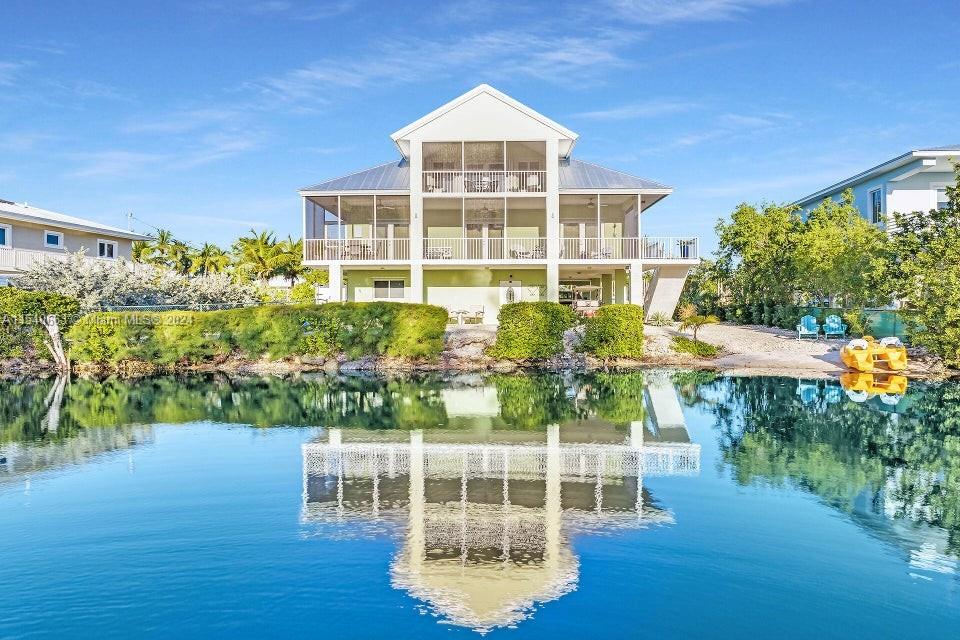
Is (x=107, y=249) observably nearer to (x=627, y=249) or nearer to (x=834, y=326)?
(x=627, y=249)

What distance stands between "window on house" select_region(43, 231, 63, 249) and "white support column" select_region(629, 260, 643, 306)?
26.2 m

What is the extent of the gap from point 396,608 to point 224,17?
26.7m

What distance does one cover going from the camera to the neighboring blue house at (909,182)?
2944 centimetres

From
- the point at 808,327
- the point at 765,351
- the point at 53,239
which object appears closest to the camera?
the point at 765,351

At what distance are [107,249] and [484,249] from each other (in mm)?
21233

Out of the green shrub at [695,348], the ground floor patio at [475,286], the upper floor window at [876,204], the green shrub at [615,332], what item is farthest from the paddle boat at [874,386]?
the upper floor window at [876,204]

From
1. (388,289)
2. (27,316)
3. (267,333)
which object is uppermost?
(388,289)

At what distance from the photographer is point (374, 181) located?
100.0 ft

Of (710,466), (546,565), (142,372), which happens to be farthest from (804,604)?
(142,372)

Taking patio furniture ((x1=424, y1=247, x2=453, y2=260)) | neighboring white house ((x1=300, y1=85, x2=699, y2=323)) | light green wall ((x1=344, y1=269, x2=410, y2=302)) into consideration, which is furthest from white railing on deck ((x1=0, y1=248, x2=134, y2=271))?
patio furniture ((x1=424, y1=247, x2=453, y2=260))

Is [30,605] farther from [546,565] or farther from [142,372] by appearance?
[142,372]

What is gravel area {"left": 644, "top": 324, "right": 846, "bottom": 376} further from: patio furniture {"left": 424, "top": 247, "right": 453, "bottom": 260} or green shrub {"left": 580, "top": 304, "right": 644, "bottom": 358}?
patio furniture {"left": 424, "top": 247, "right": 453, "bottom": 260}

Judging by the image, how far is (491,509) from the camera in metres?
7.76

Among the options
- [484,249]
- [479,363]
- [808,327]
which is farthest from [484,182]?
[808,327]
